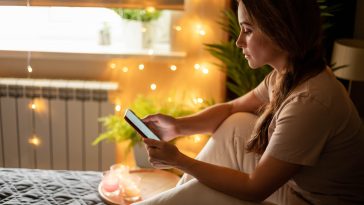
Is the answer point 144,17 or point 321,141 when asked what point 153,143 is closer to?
point 321,141

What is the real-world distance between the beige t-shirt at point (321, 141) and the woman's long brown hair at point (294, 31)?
43 millimetres

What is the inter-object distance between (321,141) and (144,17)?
4.53 ft

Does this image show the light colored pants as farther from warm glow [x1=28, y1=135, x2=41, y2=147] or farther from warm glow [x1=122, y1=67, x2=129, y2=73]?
warm glow [x1=28, y1=135, x2=41, y2=147]

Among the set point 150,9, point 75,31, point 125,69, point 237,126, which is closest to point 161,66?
point 125,69

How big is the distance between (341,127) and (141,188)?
89 centimetres

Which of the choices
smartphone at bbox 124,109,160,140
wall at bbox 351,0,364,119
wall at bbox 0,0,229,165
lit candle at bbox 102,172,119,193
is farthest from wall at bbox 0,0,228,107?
smartphone at bbox 124,109,160,140

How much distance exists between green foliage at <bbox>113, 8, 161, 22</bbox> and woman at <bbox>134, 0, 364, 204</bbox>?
109 centimetres

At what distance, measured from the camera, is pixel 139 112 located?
225cm

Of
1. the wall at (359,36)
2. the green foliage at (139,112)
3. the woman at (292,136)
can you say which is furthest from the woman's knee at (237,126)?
the wall at (359,36)

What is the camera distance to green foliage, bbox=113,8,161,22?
2459mm

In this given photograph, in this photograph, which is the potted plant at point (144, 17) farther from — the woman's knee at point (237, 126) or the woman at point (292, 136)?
the woman at point (292, 136)

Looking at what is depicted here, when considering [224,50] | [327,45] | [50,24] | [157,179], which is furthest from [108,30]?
[327,45]

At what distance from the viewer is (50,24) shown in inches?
105

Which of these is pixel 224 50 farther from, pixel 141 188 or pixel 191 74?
pixel 141 188
